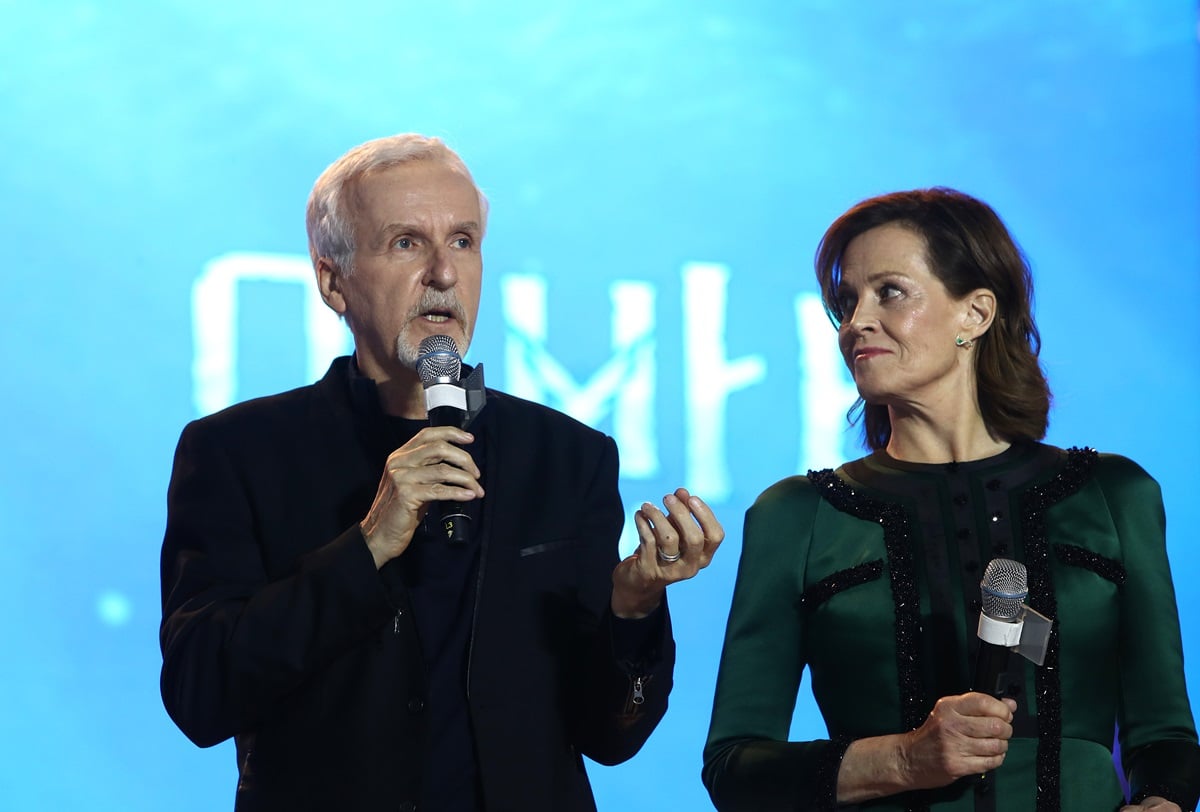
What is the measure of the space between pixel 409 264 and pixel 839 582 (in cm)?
86

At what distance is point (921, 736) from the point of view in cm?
207

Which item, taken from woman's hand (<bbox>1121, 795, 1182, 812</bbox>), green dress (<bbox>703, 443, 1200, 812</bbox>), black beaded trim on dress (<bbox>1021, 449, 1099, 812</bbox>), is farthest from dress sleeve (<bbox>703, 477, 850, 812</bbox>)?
woman's hand (<bbox>1121, 795, 1182, 812</bbox>)

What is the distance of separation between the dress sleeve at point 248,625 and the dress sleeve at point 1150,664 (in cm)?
115

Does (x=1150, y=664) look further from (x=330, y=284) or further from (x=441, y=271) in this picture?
(x=330, y=284)

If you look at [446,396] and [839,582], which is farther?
[839,582]

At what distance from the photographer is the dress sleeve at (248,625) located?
205 cm

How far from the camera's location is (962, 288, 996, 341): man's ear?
8.11 feet

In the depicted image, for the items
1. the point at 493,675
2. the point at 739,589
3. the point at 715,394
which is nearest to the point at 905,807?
the point at 739,589

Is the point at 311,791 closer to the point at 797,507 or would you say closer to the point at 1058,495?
the point at 797,507

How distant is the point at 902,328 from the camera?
2.42 m

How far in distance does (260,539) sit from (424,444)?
45 centimetres

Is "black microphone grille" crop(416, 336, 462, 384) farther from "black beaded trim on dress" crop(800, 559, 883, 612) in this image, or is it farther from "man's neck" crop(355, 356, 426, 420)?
"black beaded trim on dress" crop(800, 559, 883, 612)

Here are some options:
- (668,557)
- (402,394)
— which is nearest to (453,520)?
(668,557)

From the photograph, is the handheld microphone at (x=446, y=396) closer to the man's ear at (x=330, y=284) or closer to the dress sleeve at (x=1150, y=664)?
the man's ear at (x=330, y=284)
